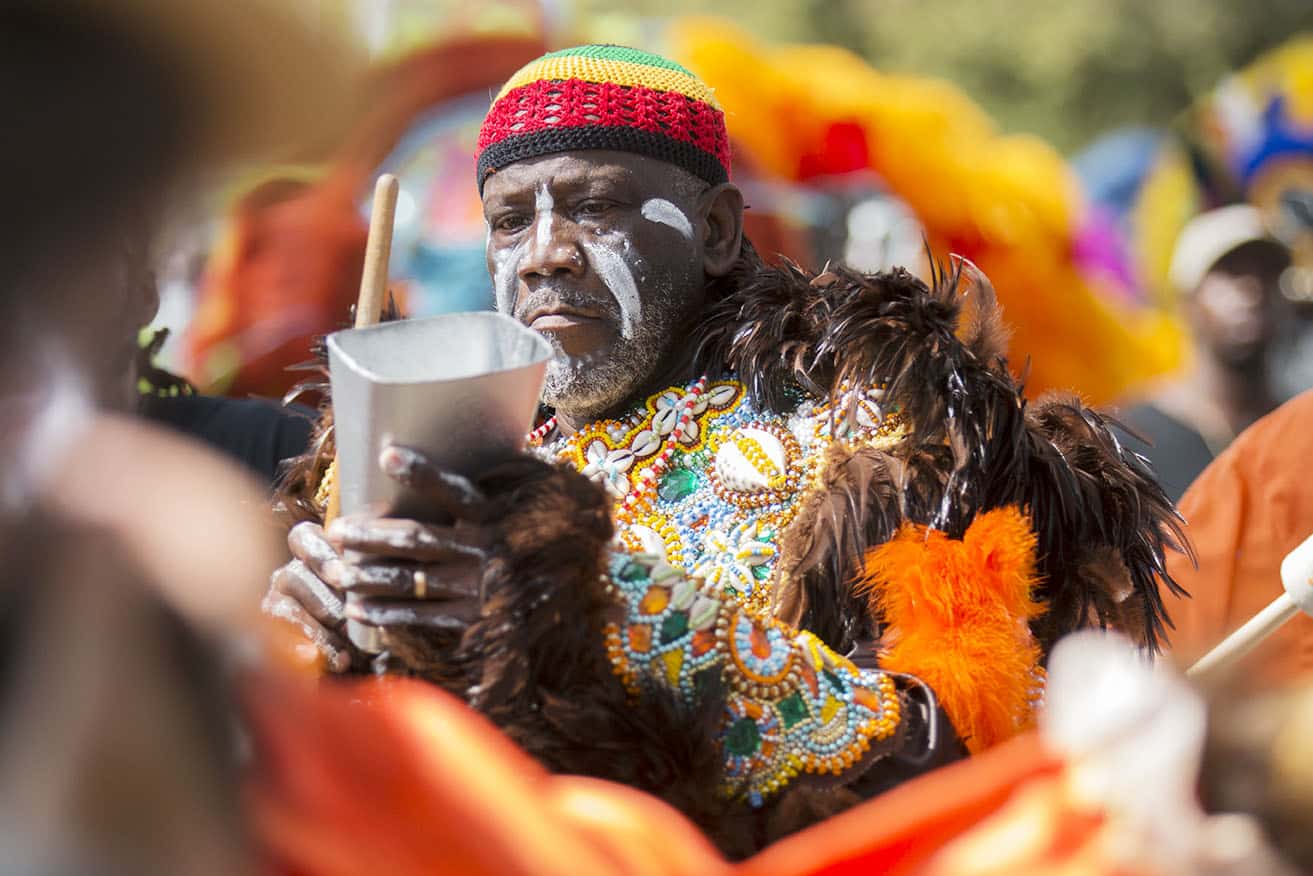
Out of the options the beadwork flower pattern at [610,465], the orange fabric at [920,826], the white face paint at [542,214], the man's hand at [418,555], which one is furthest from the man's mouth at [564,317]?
the orange fabric at [920,826]

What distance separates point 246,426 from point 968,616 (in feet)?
6.83

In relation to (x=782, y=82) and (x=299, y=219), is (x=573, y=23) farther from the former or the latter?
(x=299, y=219)

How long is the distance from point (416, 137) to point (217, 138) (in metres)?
5.74

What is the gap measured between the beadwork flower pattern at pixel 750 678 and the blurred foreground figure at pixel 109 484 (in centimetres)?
84

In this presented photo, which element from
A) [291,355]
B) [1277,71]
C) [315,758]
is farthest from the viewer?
[1277,71]

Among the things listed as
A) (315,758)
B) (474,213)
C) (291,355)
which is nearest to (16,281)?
(315,758)

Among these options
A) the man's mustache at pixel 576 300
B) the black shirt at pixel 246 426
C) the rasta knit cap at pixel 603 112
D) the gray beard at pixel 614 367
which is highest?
the rasta knit cap at pixel 603 112

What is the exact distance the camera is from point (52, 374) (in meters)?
1.00

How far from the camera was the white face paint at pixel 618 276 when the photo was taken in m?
2.60

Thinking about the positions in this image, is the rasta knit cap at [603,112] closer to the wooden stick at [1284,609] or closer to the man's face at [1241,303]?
the wooden stick at [1284,609]

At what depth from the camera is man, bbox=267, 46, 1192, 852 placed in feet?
5.73

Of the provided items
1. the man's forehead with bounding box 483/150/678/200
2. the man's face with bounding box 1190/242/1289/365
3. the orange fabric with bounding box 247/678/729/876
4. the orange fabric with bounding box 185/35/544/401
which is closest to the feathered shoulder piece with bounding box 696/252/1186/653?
the man's forehead with bounding box 483/150/678/200

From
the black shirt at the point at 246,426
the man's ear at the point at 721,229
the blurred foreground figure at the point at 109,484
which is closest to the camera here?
the blurred foreground figure at the point at 109,484

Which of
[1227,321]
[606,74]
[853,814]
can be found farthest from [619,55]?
[1227,321]
